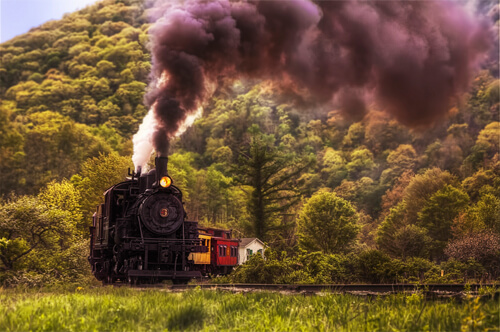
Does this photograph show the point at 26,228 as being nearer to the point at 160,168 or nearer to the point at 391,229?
the point at 160,168

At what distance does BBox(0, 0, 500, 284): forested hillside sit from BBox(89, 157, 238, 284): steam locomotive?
3020mm

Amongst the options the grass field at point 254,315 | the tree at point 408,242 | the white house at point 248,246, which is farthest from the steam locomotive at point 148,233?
the white house at point 248,246

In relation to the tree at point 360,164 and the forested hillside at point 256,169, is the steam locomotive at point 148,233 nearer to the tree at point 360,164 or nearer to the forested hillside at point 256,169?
the forested hillside at point 256,169

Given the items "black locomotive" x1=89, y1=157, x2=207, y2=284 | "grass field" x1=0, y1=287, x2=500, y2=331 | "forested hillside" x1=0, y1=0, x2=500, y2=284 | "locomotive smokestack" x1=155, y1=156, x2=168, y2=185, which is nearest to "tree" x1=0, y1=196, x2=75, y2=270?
"forested hillside" x1=0, y1=0, x2=500, y2=284

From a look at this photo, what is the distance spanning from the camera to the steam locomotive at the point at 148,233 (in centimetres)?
1731

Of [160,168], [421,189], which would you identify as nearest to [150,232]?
[160,168]

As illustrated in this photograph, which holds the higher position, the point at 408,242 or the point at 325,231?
the point at 325,231

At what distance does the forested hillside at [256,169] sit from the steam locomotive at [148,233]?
3020 mm

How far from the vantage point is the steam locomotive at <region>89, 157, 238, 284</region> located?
17312 millimetres

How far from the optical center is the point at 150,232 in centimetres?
1784

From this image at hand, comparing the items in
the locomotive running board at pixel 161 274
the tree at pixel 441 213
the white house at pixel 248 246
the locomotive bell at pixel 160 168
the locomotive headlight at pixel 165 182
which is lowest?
the locomotive running board at pixel 161 274

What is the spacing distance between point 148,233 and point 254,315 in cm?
1038

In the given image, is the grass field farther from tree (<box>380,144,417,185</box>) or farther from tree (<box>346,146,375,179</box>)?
tree (<box>346,146,375,179</box>)

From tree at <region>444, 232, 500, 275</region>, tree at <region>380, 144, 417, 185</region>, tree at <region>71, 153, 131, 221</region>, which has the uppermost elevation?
tree at <region>380, 144, 417, 185</region>
